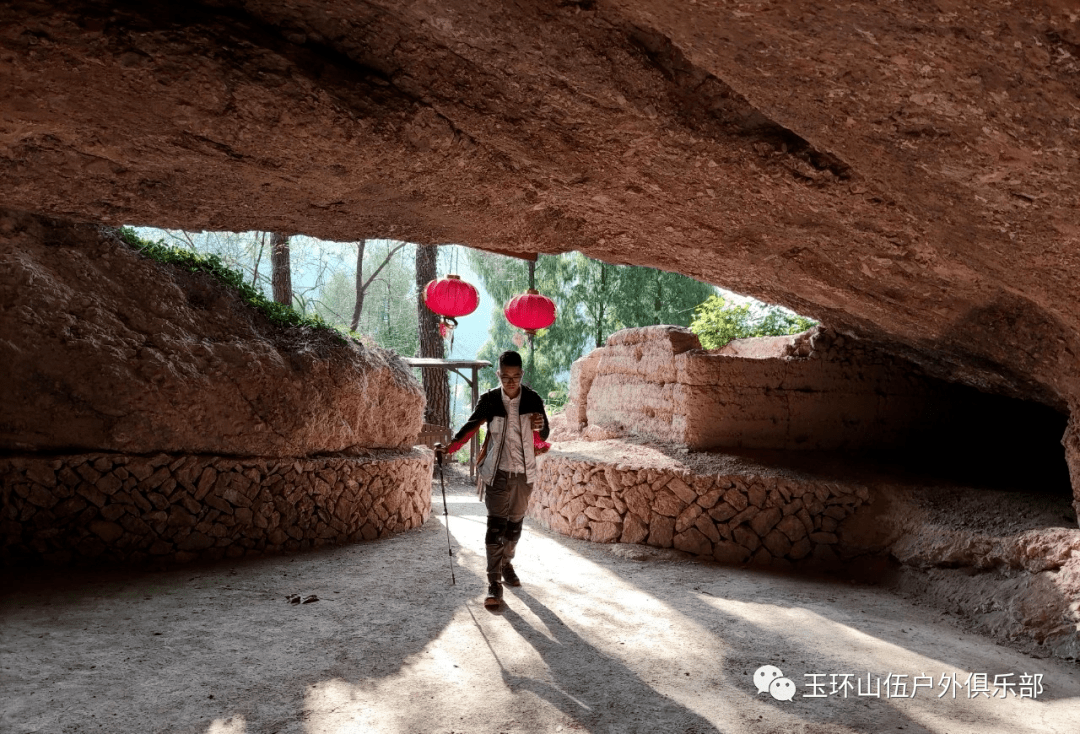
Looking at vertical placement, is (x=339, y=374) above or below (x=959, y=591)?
above

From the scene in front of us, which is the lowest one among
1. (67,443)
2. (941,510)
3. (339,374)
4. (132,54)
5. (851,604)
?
(851,604)

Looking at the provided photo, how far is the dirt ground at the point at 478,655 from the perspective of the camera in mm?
3287

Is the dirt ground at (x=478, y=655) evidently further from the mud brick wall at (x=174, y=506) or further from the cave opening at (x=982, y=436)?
the cave opening at (x=982, y=436)

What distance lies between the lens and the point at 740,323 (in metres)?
11.2

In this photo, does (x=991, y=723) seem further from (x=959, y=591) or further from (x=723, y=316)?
(x=723, y=316)

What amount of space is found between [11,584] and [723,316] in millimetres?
9130

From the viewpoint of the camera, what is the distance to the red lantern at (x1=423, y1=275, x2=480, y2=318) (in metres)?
8.36

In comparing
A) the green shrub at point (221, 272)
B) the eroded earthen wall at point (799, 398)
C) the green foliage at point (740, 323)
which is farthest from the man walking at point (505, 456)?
the green foliage at point (740, 323)

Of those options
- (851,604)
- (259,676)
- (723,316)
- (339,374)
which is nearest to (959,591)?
(851,604)

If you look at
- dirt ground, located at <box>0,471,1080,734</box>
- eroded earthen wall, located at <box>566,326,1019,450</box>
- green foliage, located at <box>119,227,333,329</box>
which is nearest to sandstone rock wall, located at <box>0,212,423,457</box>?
green foliage, located at <box>119,227,333,329</box>

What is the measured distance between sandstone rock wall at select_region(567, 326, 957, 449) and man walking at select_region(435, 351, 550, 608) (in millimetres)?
2774

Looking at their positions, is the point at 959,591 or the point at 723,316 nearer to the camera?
the point at 959,591

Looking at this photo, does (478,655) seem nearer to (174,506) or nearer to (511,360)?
(511,360)

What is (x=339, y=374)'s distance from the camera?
23.1 ft
